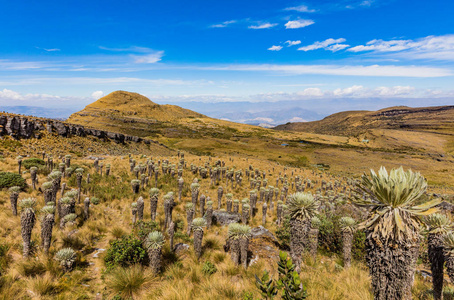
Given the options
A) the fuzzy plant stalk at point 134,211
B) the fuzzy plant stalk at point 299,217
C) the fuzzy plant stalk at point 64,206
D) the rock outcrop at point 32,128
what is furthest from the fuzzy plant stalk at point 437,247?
the rock outcrop at point 32,128

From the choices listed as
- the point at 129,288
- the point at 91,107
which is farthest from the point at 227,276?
the point at 91,107

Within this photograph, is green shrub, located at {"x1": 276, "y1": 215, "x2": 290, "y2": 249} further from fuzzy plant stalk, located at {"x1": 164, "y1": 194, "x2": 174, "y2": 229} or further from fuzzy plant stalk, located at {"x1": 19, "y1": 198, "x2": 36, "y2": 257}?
fuzzy plant stalk, located at {"x1": 19, "y1": 198, "x2": 36, "y2": 257}

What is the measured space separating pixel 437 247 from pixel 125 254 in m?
10.7

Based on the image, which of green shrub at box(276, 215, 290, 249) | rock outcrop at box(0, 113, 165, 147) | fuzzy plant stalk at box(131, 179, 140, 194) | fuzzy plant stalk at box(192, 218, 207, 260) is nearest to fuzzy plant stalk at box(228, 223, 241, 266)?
fuzzy plant stalk at box(192, 218, 207, 260)

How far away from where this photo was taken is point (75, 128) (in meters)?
42.0

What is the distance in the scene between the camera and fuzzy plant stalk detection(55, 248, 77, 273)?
25.7 feet

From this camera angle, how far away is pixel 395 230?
13.0 feet

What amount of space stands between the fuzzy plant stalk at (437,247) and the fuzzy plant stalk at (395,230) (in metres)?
2.75

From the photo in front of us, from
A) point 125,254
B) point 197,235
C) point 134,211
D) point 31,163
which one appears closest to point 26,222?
point 125,254

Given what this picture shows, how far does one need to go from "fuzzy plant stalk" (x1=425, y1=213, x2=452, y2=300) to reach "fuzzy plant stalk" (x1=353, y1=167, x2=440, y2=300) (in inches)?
108

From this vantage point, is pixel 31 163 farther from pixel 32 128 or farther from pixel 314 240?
pixel 314 240

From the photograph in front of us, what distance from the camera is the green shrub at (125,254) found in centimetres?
836

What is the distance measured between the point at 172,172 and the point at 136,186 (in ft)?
19.2

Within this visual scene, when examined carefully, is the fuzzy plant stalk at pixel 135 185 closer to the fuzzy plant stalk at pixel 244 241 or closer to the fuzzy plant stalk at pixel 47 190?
the fuzzy plant stalk at pixel 47 190
